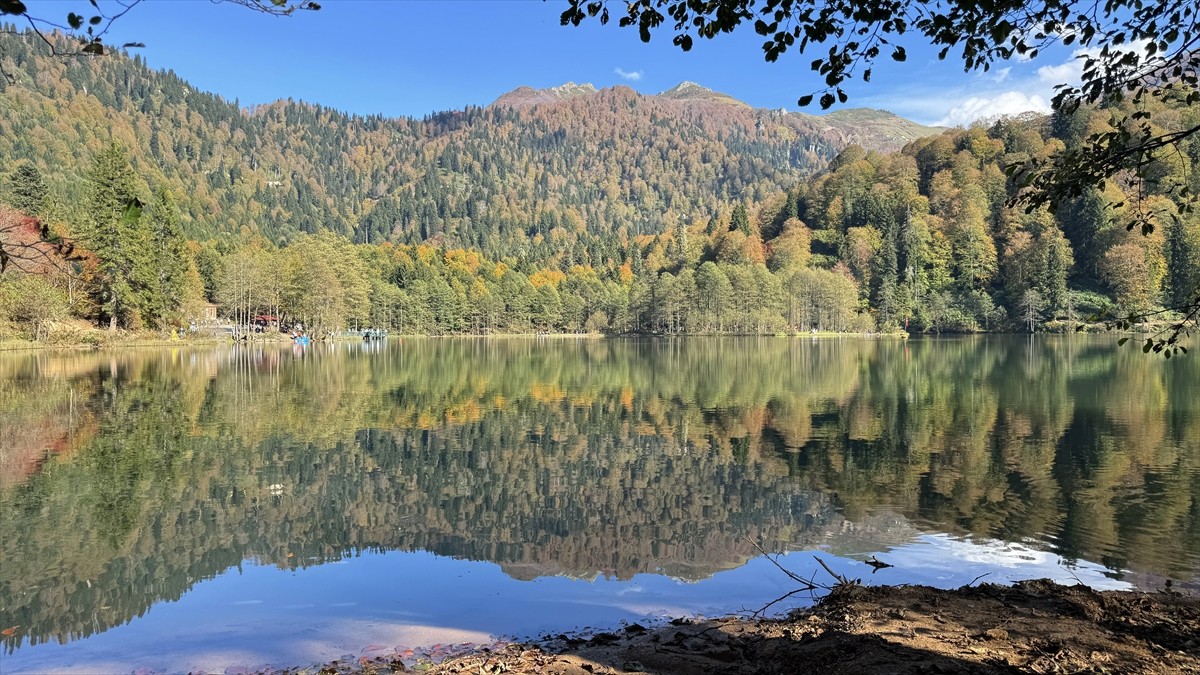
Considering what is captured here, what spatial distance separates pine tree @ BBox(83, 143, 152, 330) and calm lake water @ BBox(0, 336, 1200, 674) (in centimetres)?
4197

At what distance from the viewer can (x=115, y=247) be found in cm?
6162

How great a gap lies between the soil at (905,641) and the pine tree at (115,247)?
2612 inches

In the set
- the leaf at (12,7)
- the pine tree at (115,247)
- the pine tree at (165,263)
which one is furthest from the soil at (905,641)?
the pine tree at (165,263)

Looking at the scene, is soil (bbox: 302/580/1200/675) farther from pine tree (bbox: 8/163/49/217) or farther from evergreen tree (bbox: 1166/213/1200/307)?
evergreen tree (bbox: 1166/213/1200/307)

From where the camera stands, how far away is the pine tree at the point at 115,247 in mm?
61156

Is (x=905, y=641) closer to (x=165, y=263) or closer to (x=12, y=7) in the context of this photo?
(x=12, y=7)

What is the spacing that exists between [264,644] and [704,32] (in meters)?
6.66

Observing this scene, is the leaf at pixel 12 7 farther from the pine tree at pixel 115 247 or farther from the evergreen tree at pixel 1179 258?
the evergreen tree at pixel 1179 258

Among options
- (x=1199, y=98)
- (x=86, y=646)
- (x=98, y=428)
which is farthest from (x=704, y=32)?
(x=98, y=428)

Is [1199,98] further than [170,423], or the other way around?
[170,423]

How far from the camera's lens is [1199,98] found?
5.40 meters

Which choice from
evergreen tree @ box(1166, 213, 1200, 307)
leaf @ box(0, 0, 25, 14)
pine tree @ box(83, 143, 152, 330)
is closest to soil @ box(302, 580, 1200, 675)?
leaf @ box(0, 0, 25, 14)

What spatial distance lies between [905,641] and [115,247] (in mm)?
70817

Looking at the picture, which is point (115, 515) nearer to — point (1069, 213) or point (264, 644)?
point (264, 644)
